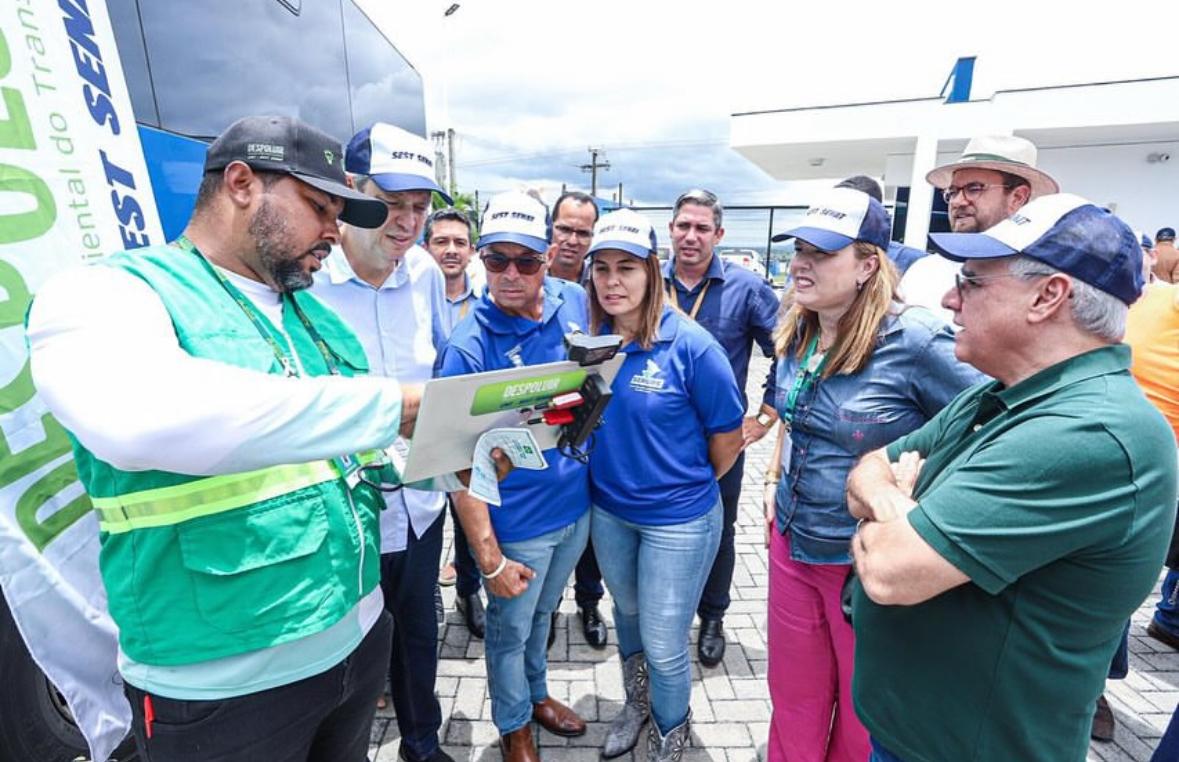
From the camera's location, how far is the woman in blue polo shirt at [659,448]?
85.1 inches

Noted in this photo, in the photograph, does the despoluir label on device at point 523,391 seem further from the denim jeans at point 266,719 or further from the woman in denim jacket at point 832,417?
the woman in denim jacket at point 832,417

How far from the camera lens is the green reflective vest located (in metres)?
1.13

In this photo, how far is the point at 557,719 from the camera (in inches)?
103

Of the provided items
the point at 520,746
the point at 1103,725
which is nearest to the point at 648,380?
the point at 520,746

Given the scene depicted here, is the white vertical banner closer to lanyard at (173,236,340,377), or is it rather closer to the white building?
lanyard at (173,236,340,377)

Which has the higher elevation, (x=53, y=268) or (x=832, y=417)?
(x=53, y=268)

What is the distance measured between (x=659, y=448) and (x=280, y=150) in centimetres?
149

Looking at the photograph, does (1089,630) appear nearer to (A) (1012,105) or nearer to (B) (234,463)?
(B) (234,463)

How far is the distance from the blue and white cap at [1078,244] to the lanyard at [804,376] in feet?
2.66

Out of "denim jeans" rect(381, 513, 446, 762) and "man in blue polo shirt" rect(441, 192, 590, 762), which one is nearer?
"man in blue polo shirt" rect(441, 192, 590, 762)

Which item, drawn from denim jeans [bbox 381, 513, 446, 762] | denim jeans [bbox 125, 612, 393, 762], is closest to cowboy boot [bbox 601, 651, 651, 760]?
denim jeans [bbox 381, 513, 446, 762]

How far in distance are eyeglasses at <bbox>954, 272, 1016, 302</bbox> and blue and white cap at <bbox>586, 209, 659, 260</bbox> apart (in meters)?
1.05

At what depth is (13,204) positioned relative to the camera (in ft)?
5.90

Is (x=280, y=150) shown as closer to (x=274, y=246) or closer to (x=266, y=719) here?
(x=274, y=246)
